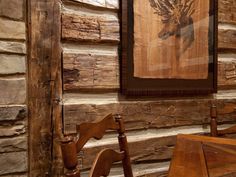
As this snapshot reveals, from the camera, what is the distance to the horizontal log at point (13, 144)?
1107 mm

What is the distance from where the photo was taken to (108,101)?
1.40 meters

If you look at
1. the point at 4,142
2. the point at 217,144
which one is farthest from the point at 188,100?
the point at 4,142

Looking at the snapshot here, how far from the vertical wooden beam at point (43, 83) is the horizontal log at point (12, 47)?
1.4 inches

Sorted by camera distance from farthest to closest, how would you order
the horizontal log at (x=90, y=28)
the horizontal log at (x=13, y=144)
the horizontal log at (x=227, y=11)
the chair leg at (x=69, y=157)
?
the horizontal log at (x=227, y=11) < the horizontal log at (x=90, y=28) < the horizontal log at (x=13, y=144) < the chair leg at (x=69, y=157)

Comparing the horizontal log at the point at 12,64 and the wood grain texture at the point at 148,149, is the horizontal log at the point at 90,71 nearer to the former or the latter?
the horizontal log at the point at 12,64

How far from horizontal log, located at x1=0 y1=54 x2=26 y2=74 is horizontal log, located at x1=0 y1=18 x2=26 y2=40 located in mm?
92

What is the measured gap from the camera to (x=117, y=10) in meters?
1.41

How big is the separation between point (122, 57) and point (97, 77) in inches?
7.5

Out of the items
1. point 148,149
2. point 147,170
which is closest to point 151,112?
point 148,149

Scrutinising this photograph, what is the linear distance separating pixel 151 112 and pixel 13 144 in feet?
2.63

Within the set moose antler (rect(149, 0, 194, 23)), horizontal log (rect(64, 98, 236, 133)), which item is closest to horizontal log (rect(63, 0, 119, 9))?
moose antler (rect(149, 0, 194, 23))

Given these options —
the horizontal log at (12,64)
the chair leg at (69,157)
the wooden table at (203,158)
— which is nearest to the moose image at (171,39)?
the wooden table at (203,158)

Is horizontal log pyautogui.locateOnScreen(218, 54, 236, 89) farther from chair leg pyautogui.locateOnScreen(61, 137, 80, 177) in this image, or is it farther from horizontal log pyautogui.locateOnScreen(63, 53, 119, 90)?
chair leg pyautogui.locateOnScreen(61, 137, 80, 177)

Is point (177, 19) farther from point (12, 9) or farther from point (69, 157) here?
point (69, 157)
